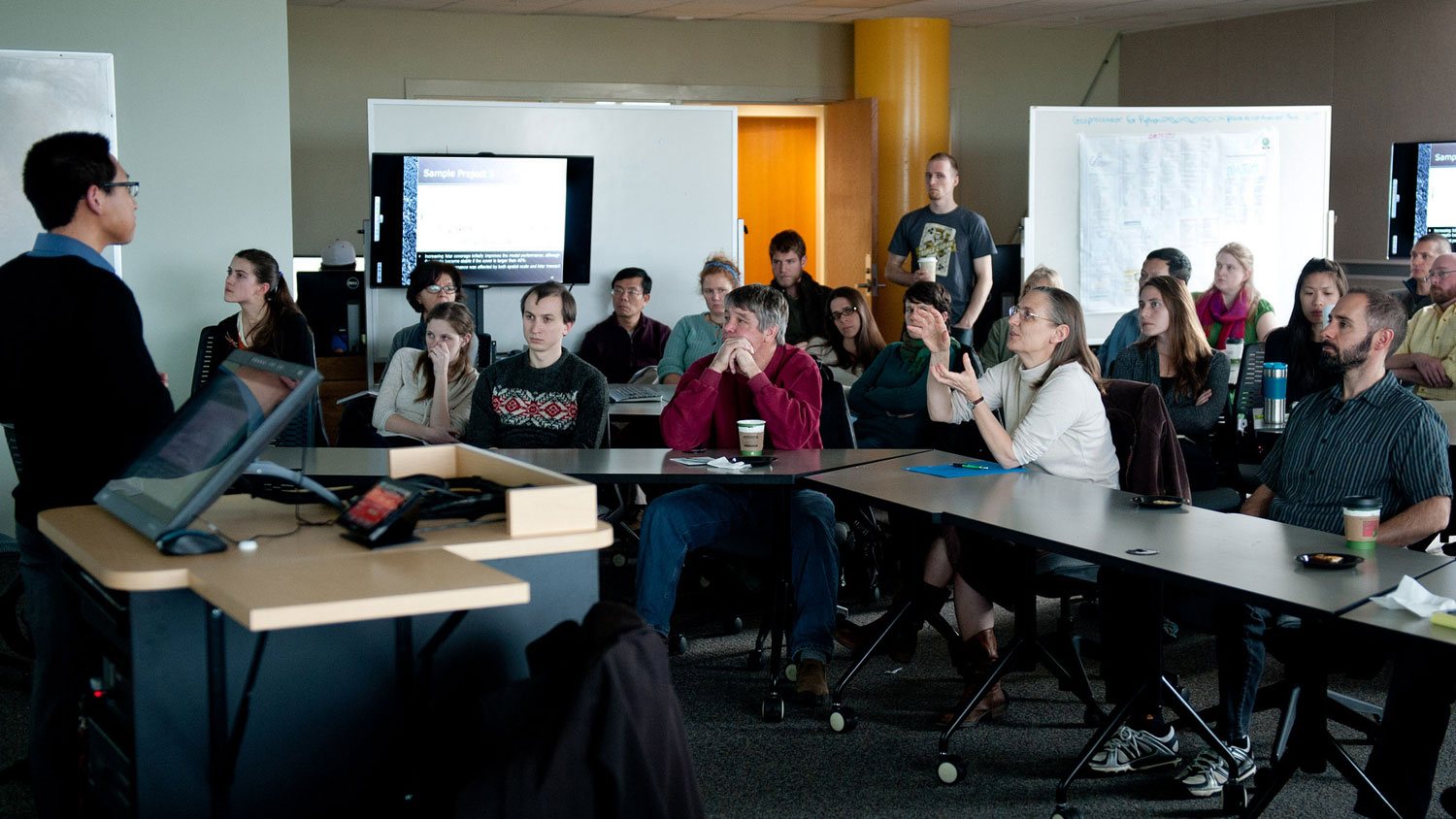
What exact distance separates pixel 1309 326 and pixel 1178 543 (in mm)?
2786

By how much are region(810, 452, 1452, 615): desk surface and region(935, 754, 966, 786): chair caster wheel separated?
1.94ft

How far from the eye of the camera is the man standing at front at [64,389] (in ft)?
7.76

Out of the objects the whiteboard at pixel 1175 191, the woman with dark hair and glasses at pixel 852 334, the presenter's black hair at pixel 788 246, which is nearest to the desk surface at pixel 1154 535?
the woman with dark hair and glasses at pixel 852 334

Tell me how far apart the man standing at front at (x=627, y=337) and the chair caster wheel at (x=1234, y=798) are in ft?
13.5

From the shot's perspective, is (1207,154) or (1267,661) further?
(1207,154)

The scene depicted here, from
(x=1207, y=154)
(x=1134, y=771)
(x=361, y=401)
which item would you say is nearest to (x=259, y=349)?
(x=361, y=401)

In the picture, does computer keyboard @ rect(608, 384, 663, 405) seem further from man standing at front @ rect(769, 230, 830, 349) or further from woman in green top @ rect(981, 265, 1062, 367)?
woman in green top @ rect(981, 265, 1062, 367)

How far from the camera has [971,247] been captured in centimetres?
690

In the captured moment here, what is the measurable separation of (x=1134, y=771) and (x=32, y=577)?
98.6 inches

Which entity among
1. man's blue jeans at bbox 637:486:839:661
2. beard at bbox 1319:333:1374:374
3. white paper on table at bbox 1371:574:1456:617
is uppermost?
beard at bbox 1319:333:1374:374

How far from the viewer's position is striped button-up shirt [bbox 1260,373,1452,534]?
9.95ft

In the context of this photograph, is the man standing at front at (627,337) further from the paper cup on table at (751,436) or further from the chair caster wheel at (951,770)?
the chair caster wheel at (951,770)

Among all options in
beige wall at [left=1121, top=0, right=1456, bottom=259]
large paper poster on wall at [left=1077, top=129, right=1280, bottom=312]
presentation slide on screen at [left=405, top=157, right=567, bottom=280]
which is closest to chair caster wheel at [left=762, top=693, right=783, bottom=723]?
presentation slide on screen at [left=405, top=157, right=567, bottom=280]

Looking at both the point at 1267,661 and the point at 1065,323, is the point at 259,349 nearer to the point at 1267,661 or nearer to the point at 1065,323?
the point at 1065,323
